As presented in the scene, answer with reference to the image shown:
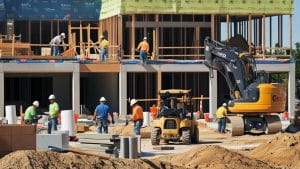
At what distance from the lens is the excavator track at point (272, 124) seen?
101 ft

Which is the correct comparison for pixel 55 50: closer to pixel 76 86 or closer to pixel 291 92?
pixel 76 86

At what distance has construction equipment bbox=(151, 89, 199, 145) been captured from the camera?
2675 centimetres

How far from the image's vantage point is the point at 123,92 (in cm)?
4078

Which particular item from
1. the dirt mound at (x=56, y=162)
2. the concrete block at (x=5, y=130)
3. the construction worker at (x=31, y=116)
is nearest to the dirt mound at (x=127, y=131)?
the construction worker at (x=31, y=116)

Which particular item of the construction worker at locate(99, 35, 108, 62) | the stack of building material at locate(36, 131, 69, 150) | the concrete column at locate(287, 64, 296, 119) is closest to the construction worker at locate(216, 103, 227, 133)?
the construction worker at locate(99, 35, 108, 62)

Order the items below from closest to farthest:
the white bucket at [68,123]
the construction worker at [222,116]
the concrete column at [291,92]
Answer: the white bucket at [68,123] → the construction worker at [222,116] → the concrete column at [291,92]

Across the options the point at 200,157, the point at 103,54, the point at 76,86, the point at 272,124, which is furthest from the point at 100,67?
the point at 200,157

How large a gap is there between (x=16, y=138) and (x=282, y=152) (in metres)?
7.79

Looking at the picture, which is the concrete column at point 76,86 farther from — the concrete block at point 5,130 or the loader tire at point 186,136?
the concrete block at point 5,130

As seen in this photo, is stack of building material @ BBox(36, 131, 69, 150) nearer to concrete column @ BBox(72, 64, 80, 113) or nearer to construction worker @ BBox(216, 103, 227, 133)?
construction worker @ BBox(216, 103, 227, 133)

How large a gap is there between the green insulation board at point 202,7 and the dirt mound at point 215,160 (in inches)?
948

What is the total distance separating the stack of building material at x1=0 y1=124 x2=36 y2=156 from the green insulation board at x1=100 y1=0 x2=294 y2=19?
2645cm

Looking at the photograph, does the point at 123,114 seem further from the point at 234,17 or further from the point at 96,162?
the point at 96,162

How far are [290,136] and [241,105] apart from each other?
296 inches
